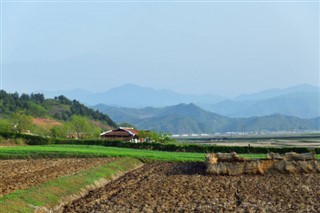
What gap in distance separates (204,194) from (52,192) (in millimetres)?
6967

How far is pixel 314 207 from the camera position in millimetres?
20656

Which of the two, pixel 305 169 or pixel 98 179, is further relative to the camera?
pixel 305 169

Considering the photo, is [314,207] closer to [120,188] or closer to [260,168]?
[120,188]

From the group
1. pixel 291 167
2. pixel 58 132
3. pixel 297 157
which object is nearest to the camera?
pixel 291 167

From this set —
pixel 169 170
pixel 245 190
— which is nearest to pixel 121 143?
pixel 169 170

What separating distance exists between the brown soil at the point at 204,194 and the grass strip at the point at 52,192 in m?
0.77

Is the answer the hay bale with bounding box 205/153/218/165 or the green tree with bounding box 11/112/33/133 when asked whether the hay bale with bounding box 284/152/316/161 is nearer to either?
the hay bale with bounding box 205/153/218/165

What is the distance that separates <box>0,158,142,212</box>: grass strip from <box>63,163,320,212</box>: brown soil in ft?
2.51

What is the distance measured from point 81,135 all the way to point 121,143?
5495 centimetres

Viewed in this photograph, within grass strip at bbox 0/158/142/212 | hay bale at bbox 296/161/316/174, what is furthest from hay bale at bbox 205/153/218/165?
grass strip at bbox 0/158/142/212

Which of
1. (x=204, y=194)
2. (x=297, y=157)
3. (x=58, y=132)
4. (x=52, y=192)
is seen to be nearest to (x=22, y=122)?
(x=58, y=132)

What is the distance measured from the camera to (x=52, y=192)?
23.3 meters

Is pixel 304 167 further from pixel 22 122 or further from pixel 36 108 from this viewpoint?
pixel 36 108

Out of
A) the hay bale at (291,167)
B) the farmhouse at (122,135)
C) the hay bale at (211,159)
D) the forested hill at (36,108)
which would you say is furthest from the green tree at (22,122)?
the hay bale at (291,167)
